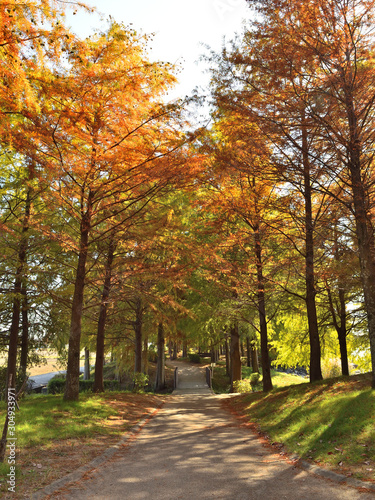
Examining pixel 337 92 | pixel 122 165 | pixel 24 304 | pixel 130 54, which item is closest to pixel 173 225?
pixel 122 165

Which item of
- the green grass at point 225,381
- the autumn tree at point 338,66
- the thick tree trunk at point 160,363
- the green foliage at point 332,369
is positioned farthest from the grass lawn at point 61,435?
the green foliage at point 332,369

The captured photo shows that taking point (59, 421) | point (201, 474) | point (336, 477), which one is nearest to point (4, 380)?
point (59, 421)

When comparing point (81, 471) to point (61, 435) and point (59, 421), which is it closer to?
point (61, 435)

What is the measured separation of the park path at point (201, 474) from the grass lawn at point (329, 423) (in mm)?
484

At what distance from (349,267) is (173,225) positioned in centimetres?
535

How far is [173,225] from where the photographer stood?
10766 millimetres

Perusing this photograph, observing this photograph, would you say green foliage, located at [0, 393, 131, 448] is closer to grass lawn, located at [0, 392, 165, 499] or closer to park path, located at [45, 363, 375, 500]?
grass lawn, located at [0, 392, 165, 499]

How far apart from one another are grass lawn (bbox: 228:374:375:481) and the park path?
484 mm

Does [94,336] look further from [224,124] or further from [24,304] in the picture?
[224,124]

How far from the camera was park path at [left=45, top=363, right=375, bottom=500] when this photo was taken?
409 cm

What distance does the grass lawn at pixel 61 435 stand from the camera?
4.53 m

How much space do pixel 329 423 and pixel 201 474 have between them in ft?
9.33

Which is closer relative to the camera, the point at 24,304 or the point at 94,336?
the point at 24,304

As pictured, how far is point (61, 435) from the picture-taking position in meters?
6.52
